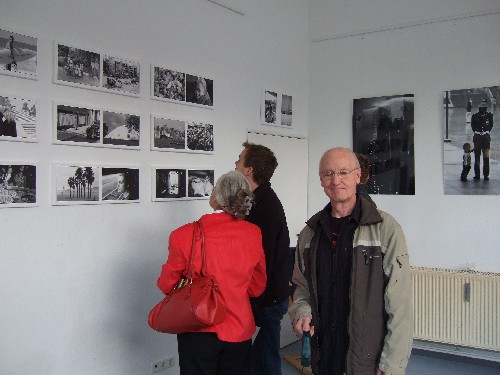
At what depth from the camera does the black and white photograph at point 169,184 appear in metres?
3.44

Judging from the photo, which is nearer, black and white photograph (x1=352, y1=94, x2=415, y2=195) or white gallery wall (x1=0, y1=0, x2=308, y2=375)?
white gallery wall (x1=0, y1=0, x2=308, y2=375)

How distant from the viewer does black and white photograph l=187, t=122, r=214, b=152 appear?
3713mm

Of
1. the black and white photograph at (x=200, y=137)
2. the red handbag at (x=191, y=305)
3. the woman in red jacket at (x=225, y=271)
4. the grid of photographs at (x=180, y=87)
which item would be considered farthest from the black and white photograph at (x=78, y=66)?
the red handbag at (x=191, y=305)

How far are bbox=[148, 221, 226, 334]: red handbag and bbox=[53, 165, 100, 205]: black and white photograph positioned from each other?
3.28 feet

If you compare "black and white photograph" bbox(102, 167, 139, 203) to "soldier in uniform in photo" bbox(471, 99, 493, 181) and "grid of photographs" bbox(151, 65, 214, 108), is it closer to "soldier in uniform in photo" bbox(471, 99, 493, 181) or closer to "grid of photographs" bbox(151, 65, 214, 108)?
"grid of photographs" bbox(151, 65, 214, 108)

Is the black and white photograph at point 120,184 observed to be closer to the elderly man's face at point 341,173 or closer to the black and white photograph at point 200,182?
the black and white photograph at point 200,182

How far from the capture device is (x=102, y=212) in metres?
3.08

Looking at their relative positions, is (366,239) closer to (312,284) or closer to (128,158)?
(312,284)

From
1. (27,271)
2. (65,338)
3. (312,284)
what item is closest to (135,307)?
(65,338)

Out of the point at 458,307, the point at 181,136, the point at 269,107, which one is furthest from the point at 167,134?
the point at 458,307

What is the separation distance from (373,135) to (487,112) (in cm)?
107

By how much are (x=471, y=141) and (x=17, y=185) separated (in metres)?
3.82

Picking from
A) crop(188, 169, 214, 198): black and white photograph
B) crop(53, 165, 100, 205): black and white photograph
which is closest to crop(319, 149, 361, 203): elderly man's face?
crop(53, 165, 100, 205): black and white photograph

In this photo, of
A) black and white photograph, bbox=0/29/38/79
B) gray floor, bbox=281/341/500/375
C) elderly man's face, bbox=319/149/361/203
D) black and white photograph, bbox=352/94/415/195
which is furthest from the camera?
black and white photograph, bbox=352/94/415/195
